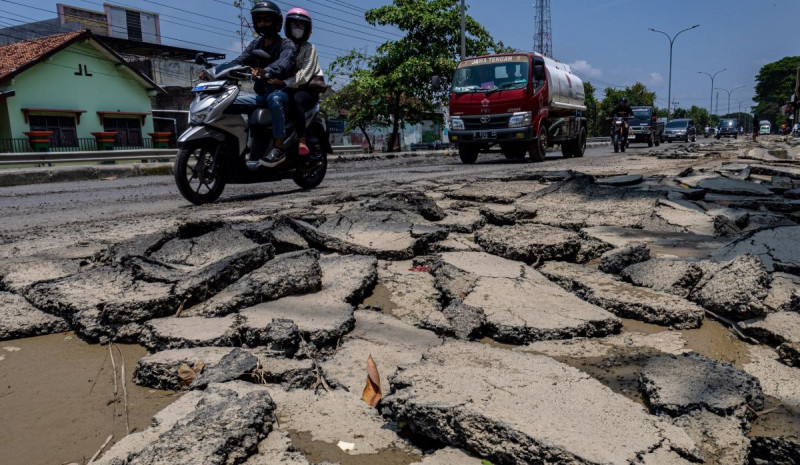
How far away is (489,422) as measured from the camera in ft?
4.27

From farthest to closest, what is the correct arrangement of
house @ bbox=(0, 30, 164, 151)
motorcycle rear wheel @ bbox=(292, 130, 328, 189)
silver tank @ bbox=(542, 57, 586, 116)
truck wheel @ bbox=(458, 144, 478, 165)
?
house @ bbox=(0, 30, 164, 151), silver tank @ bbox=(542, 57, 586, 116), truck wheel @ bbox=(458, 144, 478, 165), motorcycle rear wheel @ bbox=(292, 130, 328, 189)

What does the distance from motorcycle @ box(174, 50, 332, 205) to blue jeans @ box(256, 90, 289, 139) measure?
12 cm

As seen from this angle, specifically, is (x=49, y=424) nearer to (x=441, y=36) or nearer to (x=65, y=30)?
(x=441, y=36)

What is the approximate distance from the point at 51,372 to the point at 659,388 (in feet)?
6.14

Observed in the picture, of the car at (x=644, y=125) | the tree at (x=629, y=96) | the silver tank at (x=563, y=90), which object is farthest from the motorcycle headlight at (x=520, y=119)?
the tree at (x=629, y=96)

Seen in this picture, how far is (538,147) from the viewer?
12.0m

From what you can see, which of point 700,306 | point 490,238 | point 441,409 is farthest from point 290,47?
point 441,409

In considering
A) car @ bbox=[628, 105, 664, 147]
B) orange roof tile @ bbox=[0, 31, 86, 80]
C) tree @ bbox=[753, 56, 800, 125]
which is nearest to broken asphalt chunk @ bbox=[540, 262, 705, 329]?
car @ bbox=[628, 105, 664, 147]

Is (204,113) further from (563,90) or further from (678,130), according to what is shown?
(678,130)

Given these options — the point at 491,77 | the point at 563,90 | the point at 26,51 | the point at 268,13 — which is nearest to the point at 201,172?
the point at 268,13

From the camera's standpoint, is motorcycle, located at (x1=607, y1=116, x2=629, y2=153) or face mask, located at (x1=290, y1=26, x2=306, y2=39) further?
motorcycle, located at (x1=607, y1=116, x2=629, y2=153)

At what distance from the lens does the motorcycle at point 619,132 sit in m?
17.0

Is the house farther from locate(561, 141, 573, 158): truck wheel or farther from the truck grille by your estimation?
locate(561, 141, 573, 158): truck wheel

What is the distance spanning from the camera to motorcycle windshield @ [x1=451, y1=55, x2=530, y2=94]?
38.1 ft
